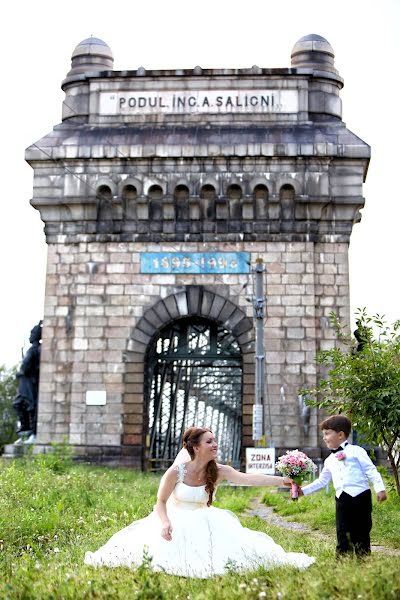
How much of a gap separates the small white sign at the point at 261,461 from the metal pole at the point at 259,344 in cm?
209

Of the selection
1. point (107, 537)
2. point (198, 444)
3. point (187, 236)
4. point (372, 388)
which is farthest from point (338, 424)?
point (187, 236)

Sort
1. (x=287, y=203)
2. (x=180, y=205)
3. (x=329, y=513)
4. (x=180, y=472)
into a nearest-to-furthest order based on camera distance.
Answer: (x=180, y=472) < (x=329, y=513) < (x=287, y=203) < (x=180, y=205)

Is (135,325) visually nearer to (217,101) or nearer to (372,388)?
(217,101)

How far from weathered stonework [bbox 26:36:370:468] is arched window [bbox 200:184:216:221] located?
2 cm

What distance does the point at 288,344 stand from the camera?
24.1m

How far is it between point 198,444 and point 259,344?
13.5m

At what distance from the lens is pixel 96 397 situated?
79.9ft

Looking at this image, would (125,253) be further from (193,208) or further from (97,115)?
(97,115)

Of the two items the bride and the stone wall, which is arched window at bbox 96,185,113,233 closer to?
the stone wall

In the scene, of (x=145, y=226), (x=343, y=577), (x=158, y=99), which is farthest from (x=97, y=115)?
(x=343, y=577)

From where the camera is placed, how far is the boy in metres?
9.15

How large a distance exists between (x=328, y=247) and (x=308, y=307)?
153 centimetres

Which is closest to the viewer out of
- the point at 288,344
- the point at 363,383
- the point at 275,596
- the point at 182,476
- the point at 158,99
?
the point at 275,596

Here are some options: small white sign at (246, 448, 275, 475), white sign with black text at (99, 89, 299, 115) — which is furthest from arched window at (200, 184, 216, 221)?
small white sign at (246, 448, 275, 475)
